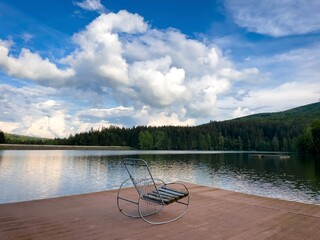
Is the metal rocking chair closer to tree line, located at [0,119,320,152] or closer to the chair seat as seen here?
the chair seat

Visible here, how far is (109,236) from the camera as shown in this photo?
437 centimetres

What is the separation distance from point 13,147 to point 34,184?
70760mm

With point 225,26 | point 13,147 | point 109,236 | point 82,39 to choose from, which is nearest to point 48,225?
point 109,236

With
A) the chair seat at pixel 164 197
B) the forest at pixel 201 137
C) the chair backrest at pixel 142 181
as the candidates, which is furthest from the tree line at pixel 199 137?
the chair seat at pixel 164 197

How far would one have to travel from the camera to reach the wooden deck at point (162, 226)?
14.8ft

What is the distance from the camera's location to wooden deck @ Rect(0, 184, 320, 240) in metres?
4.52

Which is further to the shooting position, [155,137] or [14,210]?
[155,137]

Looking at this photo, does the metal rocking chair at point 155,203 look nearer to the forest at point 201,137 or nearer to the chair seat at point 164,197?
the chair seat at point 164,197

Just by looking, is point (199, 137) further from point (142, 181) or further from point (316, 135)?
point (142, 181)

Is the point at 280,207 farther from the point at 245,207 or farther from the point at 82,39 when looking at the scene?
the point at 82,39

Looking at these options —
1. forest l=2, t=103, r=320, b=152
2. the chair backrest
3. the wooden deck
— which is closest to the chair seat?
the chair backrest

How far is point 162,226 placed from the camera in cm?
502

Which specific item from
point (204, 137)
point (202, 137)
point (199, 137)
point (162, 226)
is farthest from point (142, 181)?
point (204, 137)

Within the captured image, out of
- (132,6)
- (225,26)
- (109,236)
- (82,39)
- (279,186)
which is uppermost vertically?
(132,6)
